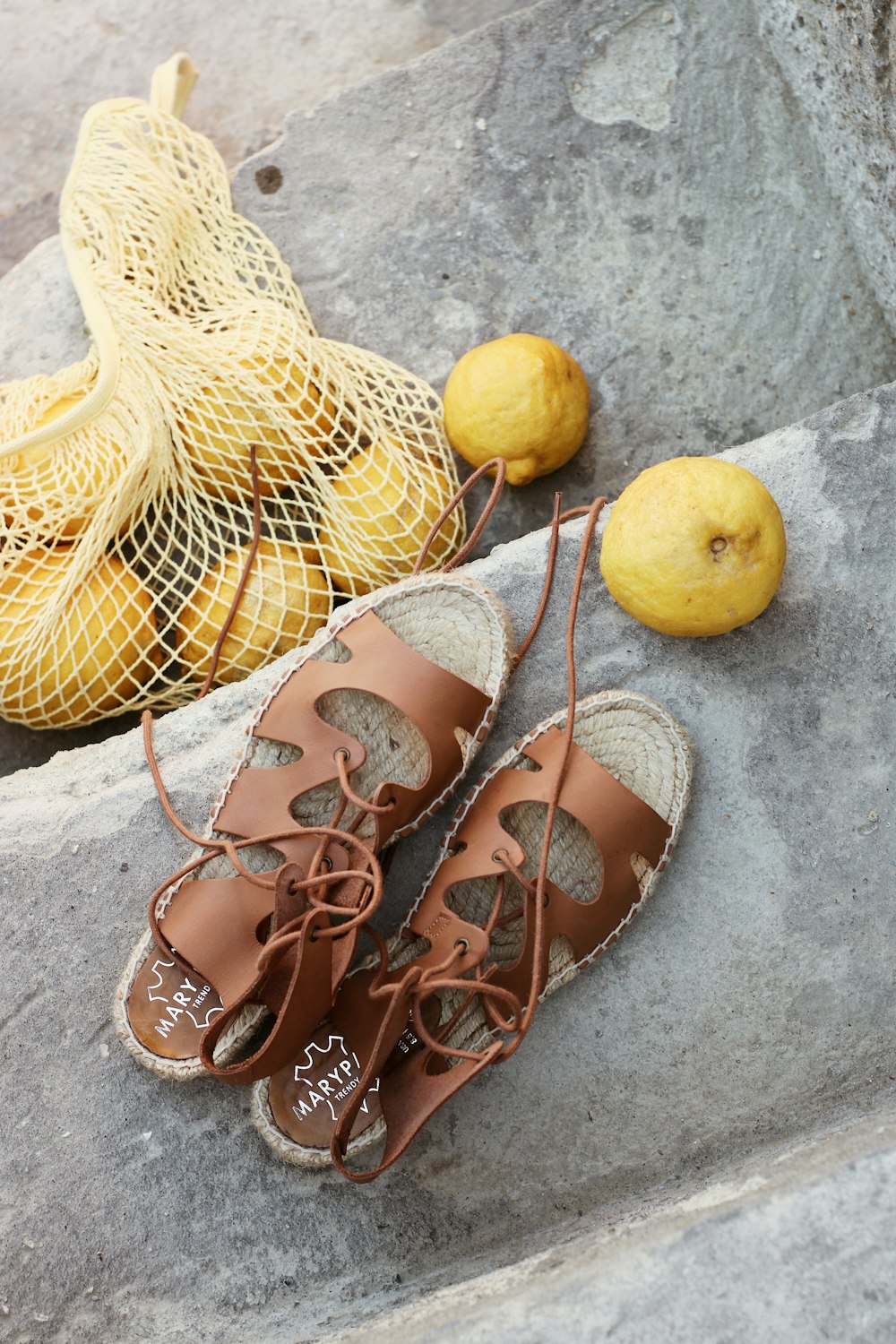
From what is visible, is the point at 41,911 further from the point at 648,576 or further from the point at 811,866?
the point at 811,866

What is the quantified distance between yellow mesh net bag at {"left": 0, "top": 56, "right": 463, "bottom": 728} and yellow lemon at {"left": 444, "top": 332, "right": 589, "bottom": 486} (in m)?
0.13

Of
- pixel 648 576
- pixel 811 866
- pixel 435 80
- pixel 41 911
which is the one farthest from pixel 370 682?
pixel 435 80

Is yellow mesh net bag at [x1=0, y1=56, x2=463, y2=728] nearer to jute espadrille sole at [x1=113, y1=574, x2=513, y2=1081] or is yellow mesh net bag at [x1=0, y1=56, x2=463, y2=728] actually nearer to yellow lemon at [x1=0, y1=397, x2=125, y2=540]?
yellow lemon at [x1=0, y1=397, x2=125, y2=540]

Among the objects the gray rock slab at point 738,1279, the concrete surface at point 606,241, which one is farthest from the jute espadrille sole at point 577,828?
the concrete surface at point 606,241

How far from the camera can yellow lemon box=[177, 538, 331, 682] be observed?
7.16 feet

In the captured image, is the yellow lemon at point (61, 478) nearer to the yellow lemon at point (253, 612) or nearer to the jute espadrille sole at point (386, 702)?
the yellow lemon at point (253, 612)

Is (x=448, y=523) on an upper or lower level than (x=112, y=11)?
lower

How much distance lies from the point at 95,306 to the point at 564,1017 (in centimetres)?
182

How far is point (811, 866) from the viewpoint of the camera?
1894 millimetres

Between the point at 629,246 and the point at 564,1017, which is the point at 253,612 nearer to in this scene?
the point at 564,1017

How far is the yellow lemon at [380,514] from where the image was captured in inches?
87.0

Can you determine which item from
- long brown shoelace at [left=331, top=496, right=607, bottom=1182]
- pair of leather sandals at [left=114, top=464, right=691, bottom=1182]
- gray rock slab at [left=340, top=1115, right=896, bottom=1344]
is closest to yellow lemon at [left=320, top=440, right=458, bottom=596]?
pair of leather sandals at [left=114, top=464, right=691, bottom=1182]

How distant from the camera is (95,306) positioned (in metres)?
2.18

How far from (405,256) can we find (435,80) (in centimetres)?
50
